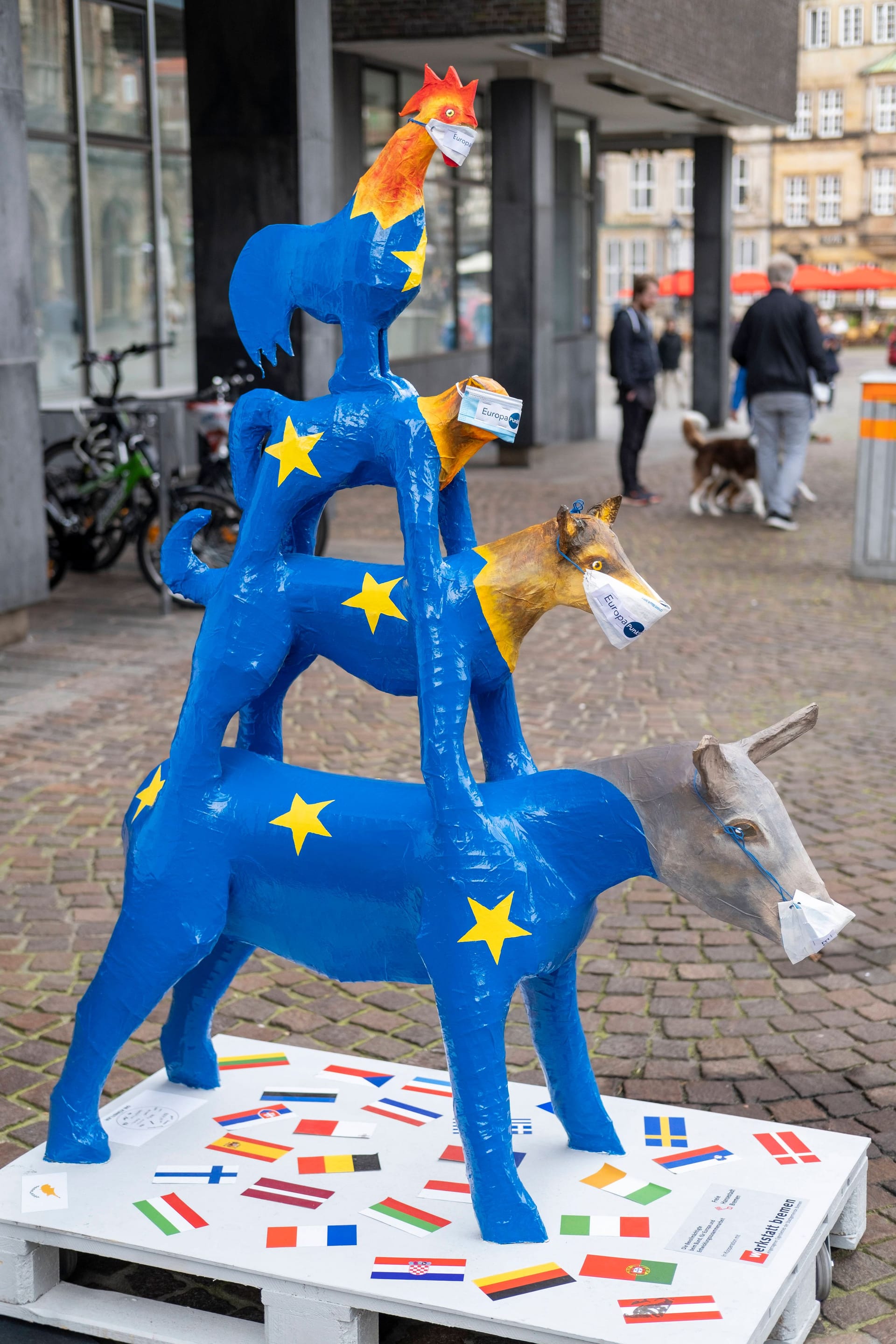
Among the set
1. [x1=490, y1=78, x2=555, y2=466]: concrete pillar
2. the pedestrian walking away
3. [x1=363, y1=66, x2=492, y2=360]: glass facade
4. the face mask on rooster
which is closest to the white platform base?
the face mask on rooster

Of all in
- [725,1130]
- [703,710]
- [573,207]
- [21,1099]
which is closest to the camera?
[725,1130]

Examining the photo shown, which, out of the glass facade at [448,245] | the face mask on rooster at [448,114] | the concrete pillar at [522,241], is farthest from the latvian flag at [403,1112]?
the glass facade at [448,245]

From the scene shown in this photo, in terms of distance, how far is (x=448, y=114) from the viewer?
319cm

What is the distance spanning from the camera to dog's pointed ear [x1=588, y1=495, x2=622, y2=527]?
10.2 ft

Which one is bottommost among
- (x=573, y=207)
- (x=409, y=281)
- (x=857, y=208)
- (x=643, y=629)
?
(x=643, y=629)

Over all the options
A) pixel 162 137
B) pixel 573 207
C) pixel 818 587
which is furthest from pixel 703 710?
pixel 573 207

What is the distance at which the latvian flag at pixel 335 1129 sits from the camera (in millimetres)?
3451

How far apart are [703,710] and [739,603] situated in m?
3.01

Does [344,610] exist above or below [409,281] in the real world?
below

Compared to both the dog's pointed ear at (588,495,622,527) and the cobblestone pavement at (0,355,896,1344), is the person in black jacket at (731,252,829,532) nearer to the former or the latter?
the cobblestone pavement at (0,355,896,1344)

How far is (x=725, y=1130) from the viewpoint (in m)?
3.50

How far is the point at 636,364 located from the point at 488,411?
12.1m

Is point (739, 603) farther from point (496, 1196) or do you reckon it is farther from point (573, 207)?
point (573, 207)

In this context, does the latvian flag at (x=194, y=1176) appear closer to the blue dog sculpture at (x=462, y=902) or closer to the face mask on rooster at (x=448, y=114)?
the blue dog sculpture at (x=462, y=902)
